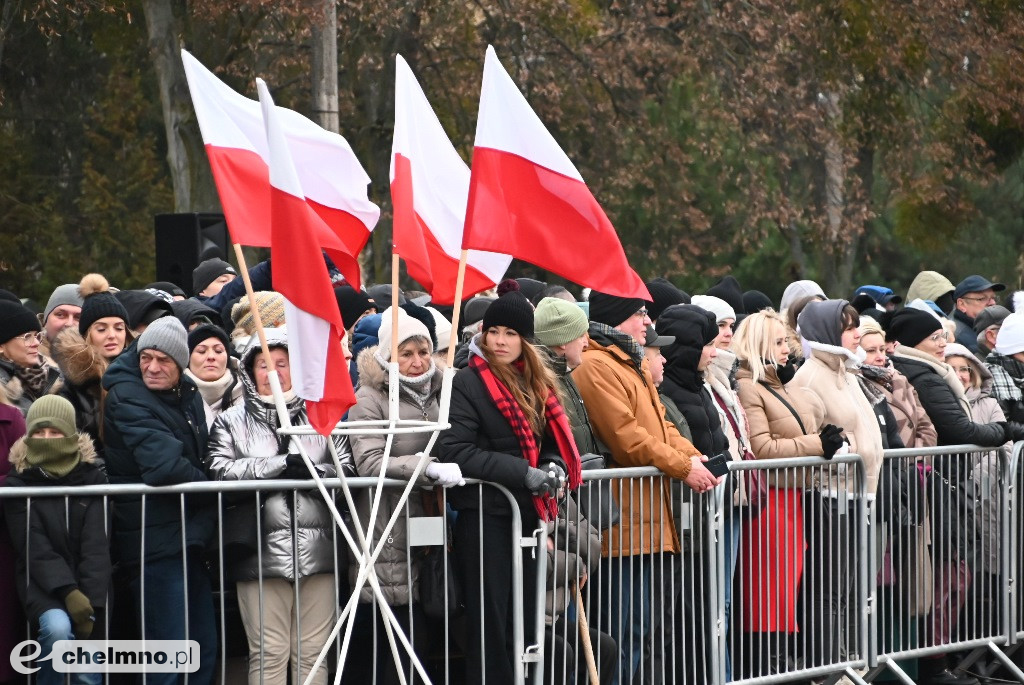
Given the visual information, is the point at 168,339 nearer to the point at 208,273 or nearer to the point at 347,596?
the point at 347,596

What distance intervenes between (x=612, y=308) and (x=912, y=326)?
273 cm

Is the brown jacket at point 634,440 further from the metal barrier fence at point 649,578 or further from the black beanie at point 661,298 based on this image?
the black beanie at point 661,298

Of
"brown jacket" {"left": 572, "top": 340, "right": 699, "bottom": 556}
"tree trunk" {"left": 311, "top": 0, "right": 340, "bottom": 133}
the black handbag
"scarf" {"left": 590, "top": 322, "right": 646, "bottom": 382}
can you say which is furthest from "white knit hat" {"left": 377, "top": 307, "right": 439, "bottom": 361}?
"tree trunk" {"left": 311, "top": 0, "right": 340, "bottom": 133}

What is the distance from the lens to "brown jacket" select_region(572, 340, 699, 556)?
25.0ft

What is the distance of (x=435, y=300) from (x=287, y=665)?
1617mm

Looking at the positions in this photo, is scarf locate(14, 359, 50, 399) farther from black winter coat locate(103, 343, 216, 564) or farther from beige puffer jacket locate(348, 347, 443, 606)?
beige puffer jacket locate(348, 347, 443, 606)

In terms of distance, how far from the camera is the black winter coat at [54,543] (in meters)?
6.34

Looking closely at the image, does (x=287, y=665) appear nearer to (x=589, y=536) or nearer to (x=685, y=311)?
(x=589, y=536)

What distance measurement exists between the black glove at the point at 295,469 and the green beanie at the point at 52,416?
85cm

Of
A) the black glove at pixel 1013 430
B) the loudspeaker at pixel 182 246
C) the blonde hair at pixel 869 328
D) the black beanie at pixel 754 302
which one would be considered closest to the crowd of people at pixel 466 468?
the blonde hair at pixel 869 328

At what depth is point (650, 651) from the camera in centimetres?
766

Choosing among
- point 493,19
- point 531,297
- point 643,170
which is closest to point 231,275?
point 531,297

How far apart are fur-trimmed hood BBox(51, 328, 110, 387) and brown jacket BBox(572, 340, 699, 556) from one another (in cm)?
217

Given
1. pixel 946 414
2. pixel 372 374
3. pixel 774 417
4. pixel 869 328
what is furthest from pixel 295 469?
pixel 946 414
